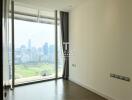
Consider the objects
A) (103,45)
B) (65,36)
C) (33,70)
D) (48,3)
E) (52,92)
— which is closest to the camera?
(103,45)

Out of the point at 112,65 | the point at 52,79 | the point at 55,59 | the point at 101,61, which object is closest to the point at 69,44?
the point at 55,59

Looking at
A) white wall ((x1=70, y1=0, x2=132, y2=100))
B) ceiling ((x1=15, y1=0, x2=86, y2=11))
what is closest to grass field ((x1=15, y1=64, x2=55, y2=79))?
white wall ((x1=70, y1=0, x2=132, y2=100))

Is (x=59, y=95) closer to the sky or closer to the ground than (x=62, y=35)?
closer to the ground

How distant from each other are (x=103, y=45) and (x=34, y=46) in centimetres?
279

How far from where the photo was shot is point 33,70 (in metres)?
5.32

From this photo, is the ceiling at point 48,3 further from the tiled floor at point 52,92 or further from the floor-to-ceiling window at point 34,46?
the tiled floor at point 52,92

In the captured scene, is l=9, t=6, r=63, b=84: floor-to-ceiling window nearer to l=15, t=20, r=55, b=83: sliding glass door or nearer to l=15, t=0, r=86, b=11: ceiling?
l=15, t=20, r=55, b=83: sliding glass door

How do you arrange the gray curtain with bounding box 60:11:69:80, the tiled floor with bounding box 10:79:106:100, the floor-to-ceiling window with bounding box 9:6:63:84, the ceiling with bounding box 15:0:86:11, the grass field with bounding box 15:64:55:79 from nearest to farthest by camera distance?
the tiled floor with bounding box 10:79:106:100 < the ceiling with bounding box 15:0:86:11 < the floor-to-ceiling window with bounding box 9:6:63:84 < the grass field with bounding box 15:64:55:79 < the gray curtain with bounding box 60:11:69:80

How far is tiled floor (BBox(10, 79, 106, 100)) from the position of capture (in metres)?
3.67

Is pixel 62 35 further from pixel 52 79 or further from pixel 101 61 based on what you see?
pixel 101 61

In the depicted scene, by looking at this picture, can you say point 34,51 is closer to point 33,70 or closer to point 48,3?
point 33,70

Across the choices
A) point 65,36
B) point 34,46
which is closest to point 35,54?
point 34,46

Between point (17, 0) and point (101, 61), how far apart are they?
129 inches

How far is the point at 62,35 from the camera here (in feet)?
17.9
